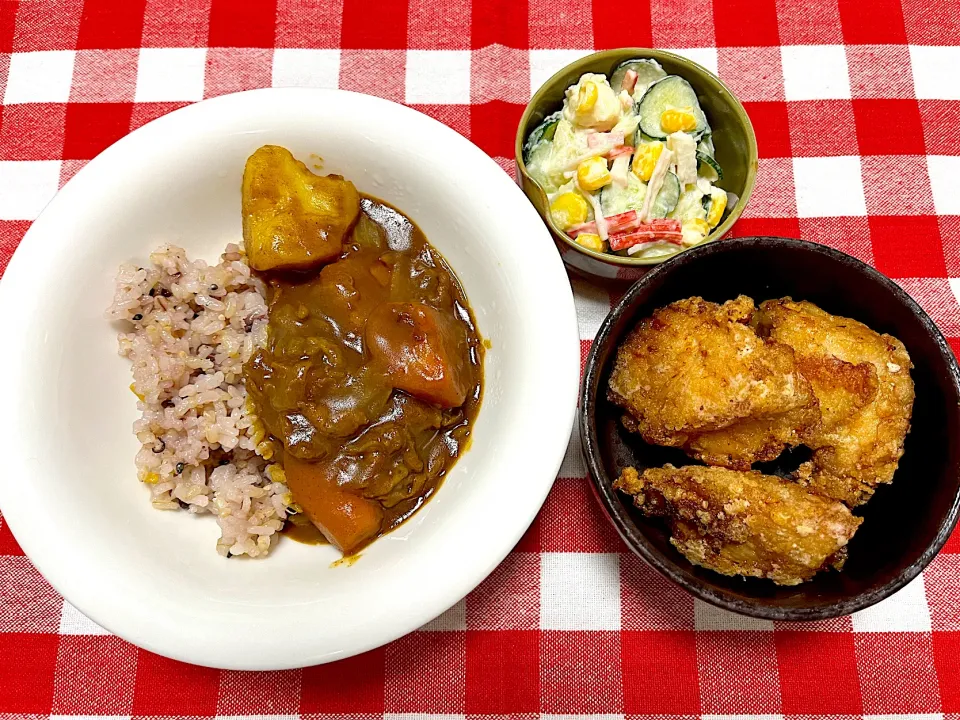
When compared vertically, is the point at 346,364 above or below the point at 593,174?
below

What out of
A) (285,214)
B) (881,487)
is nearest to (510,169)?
(285,214)

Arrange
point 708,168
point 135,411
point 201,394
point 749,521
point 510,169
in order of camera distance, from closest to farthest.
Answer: point 749,521, point 201,394, point 135,411, point 708,168, point 510,169

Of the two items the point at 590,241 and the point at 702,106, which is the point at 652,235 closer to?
the point at 590,241

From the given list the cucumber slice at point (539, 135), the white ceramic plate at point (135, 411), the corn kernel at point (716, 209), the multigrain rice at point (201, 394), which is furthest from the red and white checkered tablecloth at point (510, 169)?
the multigrain rice at point (201, 394)

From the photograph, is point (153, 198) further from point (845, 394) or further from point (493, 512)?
point (845, 394)

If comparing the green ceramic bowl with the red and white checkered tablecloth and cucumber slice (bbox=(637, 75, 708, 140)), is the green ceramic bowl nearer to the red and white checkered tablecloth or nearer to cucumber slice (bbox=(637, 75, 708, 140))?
cucumber slice (bbox=(637, 75, 708, 140))

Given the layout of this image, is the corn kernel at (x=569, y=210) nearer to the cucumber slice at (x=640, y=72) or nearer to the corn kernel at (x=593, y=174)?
the corn kernel at (x=593, y=174)

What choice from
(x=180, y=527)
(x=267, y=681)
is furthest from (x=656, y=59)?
(x=267, y=681)
